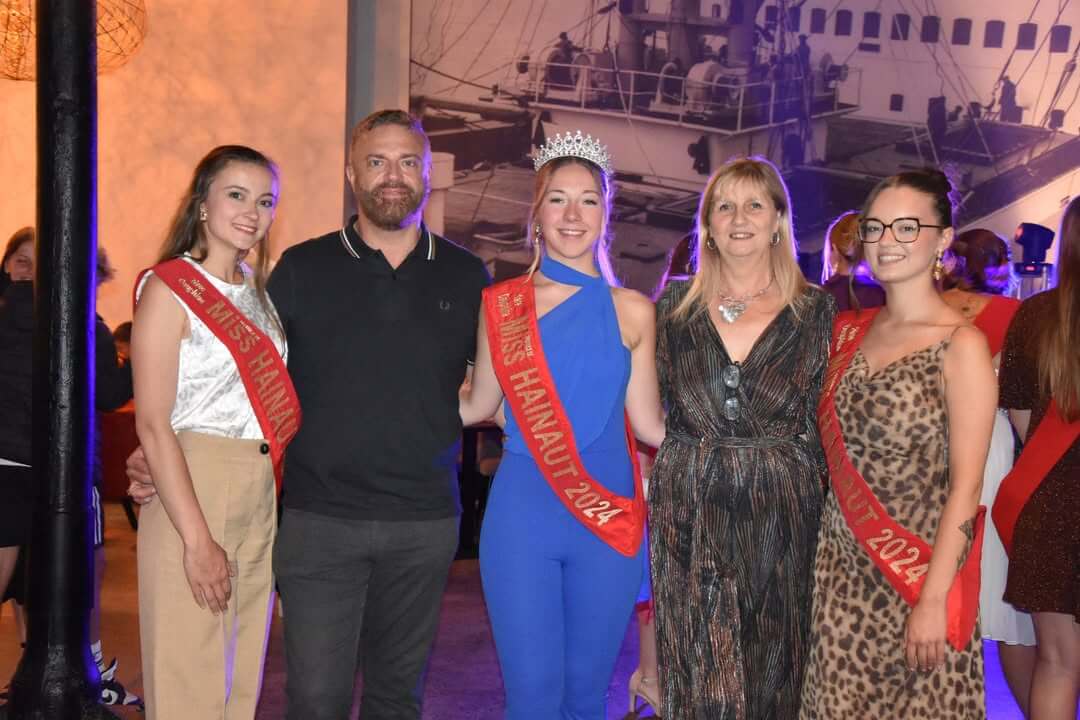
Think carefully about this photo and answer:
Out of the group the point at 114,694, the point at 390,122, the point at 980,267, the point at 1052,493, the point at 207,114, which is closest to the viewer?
the point at 390,122

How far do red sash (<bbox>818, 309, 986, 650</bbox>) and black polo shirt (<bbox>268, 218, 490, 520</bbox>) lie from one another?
79 cm

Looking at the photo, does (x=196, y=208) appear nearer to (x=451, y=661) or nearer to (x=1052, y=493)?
(x=1052, y=493)

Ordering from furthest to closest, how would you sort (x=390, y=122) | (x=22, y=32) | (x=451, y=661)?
(x=22, y=32), (x=451, y=661), (x=390, y=122)

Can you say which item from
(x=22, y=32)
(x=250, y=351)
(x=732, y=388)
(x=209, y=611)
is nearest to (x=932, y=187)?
(x=732, y=388)

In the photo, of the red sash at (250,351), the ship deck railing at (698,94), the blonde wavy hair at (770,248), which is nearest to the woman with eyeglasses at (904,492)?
the blonde wavy hair at (770,248)

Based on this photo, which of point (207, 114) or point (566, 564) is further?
point (207, 114)

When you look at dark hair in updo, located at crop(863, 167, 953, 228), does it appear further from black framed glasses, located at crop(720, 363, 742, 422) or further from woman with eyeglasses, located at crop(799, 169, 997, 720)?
black framed glasses, located at crop(720, 363, 742, 422)

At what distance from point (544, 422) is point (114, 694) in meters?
1.88

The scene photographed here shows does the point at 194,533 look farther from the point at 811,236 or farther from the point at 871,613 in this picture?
the point at 811,236

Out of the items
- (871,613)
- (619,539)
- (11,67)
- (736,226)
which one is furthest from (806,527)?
(11,67)

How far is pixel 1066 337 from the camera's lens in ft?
8.13

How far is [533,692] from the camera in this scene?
2.21m

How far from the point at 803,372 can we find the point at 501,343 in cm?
63

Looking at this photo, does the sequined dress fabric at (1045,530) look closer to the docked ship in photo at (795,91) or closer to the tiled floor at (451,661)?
the tiled floor at (451,661)
